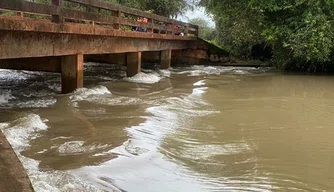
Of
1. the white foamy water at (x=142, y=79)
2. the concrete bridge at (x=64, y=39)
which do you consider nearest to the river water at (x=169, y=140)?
the concrete bridge at (x=64, y=39)

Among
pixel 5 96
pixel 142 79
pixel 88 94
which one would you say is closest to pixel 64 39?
pixel 88 94

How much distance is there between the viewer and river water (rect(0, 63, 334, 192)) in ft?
13.9

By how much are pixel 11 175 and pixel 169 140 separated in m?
2.89

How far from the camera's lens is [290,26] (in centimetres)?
1656

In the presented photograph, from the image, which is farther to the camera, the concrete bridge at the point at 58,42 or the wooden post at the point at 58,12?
the wooden post at the point at 58,12

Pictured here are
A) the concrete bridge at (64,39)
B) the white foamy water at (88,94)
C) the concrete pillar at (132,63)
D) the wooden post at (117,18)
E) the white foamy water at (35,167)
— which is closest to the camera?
the white foamy water at (35,167)

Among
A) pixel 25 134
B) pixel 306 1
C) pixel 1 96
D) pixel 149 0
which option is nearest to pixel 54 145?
pixel 25 134

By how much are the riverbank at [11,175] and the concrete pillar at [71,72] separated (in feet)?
20.0

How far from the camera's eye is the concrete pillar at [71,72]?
9.87 m

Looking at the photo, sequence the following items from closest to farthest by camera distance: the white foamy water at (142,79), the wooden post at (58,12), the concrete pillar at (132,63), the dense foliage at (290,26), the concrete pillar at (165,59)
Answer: the wooden post at (58,12) → the white foamy water at (142,79) → the concrete pillar at (132,63) → the dense foliage at (290,26) → the concrete pillar at (165,59)

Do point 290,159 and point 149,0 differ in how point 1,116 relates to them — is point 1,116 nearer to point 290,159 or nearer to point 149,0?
point 290,159

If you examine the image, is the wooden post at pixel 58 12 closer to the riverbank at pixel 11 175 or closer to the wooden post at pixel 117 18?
the wooden post at pixel 117 18

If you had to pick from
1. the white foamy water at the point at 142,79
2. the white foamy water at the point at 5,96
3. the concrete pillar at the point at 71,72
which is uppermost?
the concrete pillar at the point at 71,72

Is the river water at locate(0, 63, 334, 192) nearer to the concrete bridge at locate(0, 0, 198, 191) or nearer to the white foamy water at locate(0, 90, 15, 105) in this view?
the white foamy water at locate(0, 90, 15, 105)
